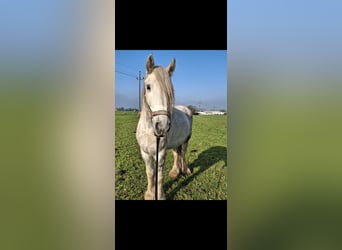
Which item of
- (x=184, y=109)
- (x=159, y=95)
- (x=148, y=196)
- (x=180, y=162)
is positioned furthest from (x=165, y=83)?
(x=148, y=196)

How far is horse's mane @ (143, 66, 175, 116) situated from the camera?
57.2 inches

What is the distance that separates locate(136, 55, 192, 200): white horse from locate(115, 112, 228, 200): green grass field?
0.04 m

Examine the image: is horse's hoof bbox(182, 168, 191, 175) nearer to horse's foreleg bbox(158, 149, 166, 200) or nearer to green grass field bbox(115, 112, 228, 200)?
green grass field bbox(115, 112, 228, 200)

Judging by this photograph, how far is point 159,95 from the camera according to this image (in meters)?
1.44

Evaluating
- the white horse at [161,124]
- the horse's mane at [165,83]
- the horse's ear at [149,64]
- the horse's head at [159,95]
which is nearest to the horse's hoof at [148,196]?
the white horse at [161,124]

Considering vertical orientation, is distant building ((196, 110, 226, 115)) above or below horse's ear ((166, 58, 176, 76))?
below

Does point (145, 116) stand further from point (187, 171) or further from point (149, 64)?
point (187, 171)

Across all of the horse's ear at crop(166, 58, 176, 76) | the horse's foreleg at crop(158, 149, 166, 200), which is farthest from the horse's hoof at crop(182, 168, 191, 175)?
the horse's ear at crop(166, 58, 176, 76)

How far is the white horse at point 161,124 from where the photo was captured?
145cm

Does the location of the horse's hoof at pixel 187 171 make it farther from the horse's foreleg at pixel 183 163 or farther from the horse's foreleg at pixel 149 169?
the horse's foreleg at pixel 149 169
